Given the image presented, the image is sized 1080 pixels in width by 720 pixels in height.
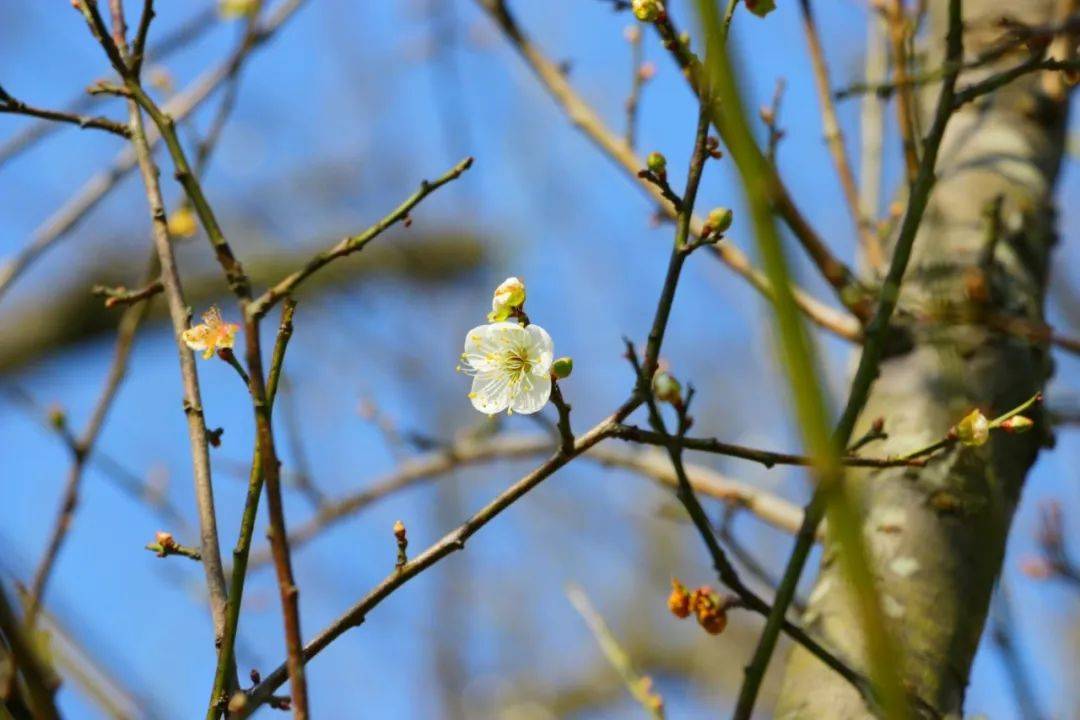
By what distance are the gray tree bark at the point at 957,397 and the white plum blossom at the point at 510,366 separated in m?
0.41

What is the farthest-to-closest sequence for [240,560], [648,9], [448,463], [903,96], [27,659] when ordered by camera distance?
1. [448,463]
2. [903,96]
3. [648,9]
4. [240,560]
5. [27,659]

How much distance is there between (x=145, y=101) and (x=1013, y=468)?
1.00 metres

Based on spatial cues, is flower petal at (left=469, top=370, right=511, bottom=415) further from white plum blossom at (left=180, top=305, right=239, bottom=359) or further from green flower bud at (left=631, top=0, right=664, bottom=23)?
green flower bud at (left=631, top=0, right=664, bottom=23)

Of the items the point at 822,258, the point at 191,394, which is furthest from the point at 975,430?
the point at 191,394

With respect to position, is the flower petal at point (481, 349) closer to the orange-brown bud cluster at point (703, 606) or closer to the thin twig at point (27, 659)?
the orange-brown bud cluster at point (703, 606)

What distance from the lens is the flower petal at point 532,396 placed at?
2.85ft

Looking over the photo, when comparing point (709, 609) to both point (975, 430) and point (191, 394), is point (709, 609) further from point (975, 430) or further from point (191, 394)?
point (191, 394)

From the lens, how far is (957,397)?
1.26 meters

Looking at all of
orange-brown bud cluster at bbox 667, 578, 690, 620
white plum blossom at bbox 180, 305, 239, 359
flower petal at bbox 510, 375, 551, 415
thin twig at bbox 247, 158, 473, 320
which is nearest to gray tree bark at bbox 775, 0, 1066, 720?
orange-brown bud cluster at bbox 667, 578, 690, 620

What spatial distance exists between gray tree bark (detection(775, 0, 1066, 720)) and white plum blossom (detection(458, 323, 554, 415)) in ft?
1.36

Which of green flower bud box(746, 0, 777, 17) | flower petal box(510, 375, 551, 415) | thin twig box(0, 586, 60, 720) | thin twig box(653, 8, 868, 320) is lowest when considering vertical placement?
thin twig box(0, 586, 60, 720)

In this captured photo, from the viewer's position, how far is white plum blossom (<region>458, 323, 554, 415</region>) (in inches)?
33.9

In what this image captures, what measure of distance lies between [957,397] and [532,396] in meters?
0.62

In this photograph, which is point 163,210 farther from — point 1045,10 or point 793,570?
point 1045,10
